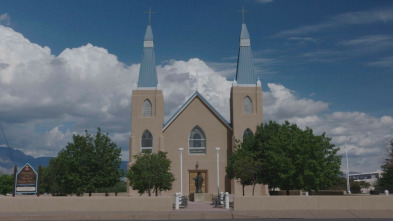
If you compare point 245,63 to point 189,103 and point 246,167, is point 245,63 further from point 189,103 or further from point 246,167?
point 246,167

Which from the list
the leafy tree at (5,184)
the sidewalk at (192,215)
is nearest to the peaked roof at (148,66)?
the sidewalk at (192,215)

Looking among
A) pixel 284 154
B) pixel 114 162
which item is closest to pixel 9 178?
pixel 114 162

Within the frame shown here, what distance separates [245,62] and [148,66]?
32.5ft

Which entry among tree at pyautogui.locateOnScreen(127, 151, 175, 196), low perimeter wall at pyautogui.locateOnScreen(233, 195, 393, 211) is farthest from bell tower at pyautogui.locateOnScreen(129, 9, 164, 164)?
low perimeter wall at pyautogui.locateOnScreen(233, 195, 393, 211)

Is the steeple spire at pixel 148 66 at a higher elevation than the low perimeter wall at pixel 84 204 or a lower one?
higher

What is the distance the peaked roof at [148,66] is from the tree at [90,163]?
10276mm

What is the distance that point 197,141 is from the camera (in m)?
41.0

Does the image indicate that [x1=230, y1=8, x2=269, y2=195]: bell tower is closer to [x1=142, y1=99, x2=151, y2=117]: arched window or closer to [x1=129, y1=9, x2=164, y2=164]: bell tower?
[x1=129, y1=9, x2=164, y2=164]: bell tower

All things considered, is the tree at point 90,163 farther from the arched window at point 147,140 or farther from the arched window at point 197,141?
the arched window at point 197,141

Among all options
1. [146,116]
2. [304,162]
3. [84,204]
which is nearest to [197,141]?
[146,116]

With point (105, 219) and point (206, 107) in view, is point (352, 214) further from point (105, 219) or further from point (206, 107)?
point (206, 107)

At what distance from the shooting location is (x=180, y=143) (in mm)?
40688

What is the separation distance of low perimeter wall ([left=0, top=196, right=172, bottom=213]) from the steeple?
2351 centimetres

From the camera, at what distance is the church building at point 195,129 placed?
131ft
